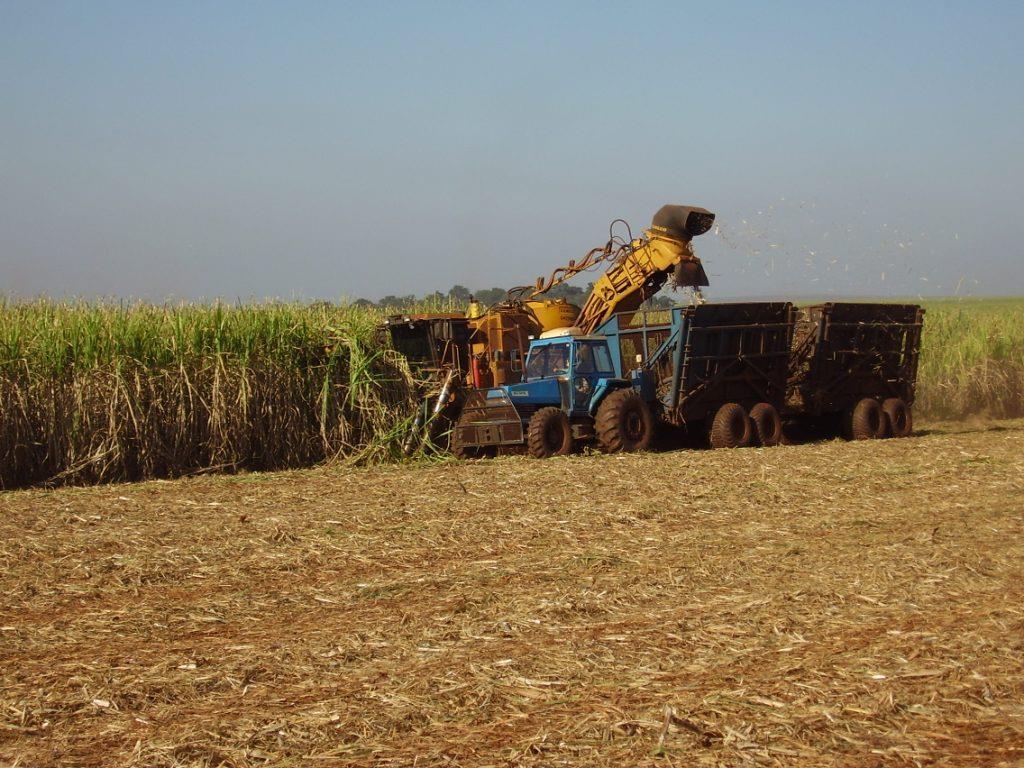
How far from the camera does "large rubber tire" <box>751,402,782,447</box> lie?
16.7 metres

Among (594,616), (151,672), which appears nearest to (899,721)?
(594,616)

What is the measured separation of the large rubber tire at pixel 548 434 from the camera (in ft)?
50.0

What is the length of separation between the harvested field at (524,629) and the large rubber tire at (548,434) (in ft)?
11.7

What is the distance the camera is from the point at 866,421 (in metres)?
17.8

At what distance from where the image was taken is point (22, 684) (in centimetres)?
557

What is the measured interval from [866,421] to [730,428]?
2.96 meters

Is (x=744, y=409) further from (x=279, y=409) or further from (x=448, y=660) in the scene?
(x=448, y=660)

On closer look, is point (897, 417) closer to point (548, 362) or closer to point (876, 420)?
point (876, 420)

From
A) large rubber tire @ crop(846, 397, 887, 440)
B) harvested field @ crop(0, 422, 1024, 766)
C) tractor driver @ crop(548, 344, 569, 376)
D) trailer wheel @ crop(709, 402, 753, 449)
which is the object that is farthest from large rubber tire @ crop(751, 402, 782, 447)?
harvested field @ crop(0, 422, 1024, 766)

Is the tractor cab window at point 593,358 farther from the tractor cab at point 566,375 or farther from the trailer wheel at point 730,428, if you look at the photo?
the trailer wheel at point 730,428

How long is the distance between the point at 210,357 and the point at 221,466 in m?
1.57

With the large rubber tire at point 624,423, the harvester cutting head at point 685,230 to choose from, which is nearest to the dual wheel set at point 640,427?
the large rubber tire at point 624,423

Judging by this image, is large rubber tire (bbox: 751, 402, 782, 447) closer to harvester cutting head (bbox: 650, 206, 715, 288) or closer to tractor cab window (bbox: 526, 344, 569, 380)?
harvester cutting head (bbox: 650, 206, 715, 288)

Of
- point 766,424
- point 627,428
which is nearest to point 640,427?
point 627,428
